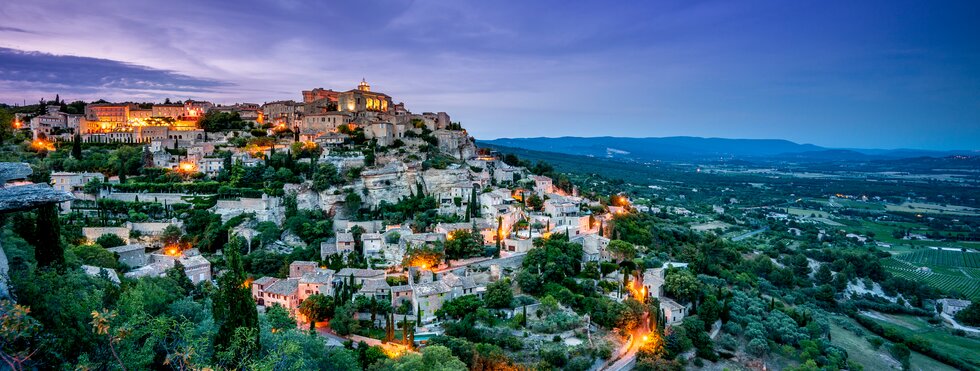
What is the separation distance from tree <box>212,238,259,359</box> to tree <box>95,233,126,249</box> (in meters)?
23.7

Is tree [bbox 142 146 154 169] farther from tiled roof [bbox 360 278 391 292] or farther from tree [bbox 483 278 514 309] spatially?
tree [bbox 483 278 514 309]

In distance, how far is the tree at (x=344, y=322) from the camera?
25.6 meters

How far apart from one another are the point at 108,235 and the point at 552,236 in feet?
95.4

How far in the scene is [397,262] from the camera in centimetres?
3362

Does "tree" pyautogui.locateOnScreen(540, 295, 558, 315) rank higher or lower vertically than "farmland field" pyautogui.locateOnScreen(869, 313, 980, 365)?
higher

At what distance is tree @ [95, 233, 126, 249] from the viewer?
32.1 m

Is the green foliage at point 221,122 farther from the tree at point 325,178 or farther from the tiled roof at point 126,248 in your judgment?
the tiled roof at point 126,248

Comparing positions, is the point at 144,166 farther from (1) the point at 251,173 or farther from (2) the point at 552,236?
(2) the point at 552,236

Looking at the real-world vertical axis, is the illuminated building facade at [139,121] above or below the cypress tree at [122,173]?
above

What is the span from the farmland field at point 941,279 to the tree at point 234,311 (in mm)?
61757

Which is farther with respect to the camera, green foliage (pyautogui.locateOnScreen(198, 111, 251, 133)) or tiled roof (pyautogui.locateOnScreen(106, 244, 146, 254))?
green foliage (pyautogui.locateOnScreen(198, 111, 251, 133))

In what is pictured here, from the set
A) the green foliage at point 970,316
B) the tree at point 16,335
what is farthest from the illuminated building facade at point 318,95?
the green foliage at point 970,316

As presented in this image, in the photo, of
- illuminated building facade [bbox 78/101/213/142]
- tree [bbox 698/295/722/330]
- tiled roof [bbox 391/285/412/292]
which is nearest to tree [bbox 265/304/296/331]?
tiled roof [bbox 391/285/412/292]

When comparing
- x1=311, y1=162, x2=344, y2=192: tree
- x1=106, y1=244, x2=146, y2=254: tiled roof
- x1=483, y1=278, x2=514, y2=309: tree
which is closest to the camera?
x1=483, y1=278, x2=514, y2=309: tree
